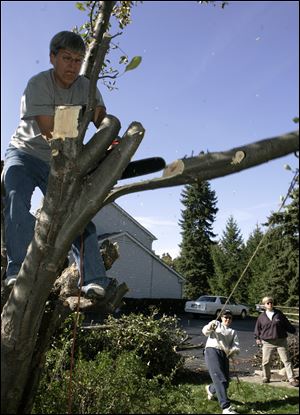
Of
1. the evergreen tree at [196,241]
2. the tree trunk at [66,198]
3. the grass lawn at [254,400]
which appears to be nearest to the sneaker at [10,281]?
the tree trunk at [66,198]

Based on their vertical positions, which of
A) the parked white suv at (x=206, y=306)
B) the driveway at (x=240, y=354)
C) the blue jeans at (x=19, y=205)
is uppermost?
the blue jeans at (x=19, y=205)

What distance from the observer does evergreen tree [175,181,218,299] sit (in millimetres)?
44906

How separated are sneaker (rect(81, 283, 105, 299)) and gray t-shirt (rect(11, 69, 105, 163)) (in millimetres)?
964

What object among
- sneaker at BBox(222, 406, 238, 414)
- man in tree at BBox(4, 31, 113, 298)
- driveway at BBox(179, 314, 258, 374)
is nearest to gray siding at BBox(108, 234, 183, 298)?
driveway at BBox(179, 314, 258, 374)

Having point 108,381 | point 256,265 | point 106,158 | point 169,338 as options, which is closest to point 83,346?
point 169,338

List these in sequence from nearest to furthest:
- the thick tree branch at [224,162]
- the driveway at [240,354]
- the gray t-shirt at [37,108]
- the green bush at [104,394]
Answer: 1. the thick tree branch at [224,162]
2. the gray t-shirt at [37,108]
3. the green bush at [104,394]
4. the driveway at [240,354]

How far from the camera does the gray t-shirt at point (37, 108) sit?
281cm

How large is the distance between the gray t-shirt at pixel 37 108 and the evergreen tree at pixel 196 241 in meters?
40.8

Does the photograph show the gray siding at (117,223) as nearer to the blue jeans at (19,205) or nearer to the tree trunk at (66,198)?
the blue jeans at (19,205)

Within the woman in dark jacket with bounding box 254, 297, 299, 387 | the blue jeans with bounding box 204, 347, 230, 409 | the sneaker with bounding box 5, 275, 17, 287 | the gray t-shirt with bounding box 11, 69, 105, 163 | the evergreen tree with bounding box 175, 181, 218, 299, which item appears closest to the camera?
the sneaker with bounding box 5, 275, 17, 287

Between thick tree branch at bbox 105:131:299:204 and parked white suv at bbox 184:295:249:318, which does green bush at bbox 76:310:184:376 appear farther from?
parked white suv at bbox 184:295:249:318

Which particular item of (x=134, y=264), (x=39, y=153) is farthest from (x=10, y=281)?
(x=134, y=264)

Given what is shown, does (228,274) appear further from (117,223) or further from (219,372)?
(219,372)

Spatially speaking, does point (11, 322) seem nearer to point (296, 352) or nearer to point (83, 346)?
point (83, 346)
